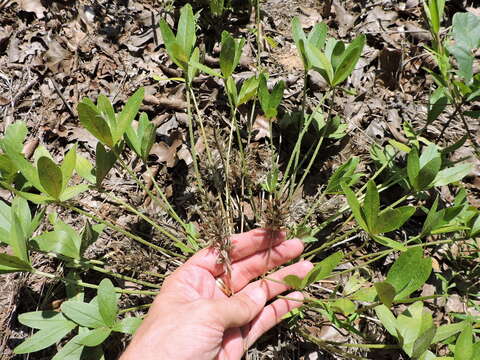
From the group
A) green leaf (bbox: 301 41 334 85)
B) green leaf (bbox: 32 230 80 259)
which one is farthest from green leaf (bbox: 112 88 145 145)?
green leaf (bbox: 301 41 334 85)

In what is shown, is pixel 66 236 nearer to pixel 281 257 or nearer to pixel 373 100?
pixel 281 257

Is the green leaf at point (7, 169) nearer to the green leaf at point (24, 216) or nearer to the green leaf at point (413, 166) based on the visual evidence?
the green leaf at point (24, 216)

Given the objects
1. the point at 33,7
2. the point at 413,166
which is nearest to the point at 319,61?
the point at 413,166

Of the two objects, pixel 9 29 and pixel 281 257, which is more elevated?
pixel 9 29

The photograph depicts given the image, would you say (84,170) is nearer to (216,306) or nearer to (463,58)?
(216,306)

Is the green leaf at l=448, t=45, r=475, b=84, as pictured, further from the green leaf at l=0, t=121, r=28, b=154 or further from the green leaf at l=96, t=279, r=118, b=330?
the green leaf at l=0, t=121, r=28, b=154

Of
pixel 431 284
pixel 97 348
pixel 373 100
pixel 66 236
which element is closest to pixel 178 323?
pixel 97 348
